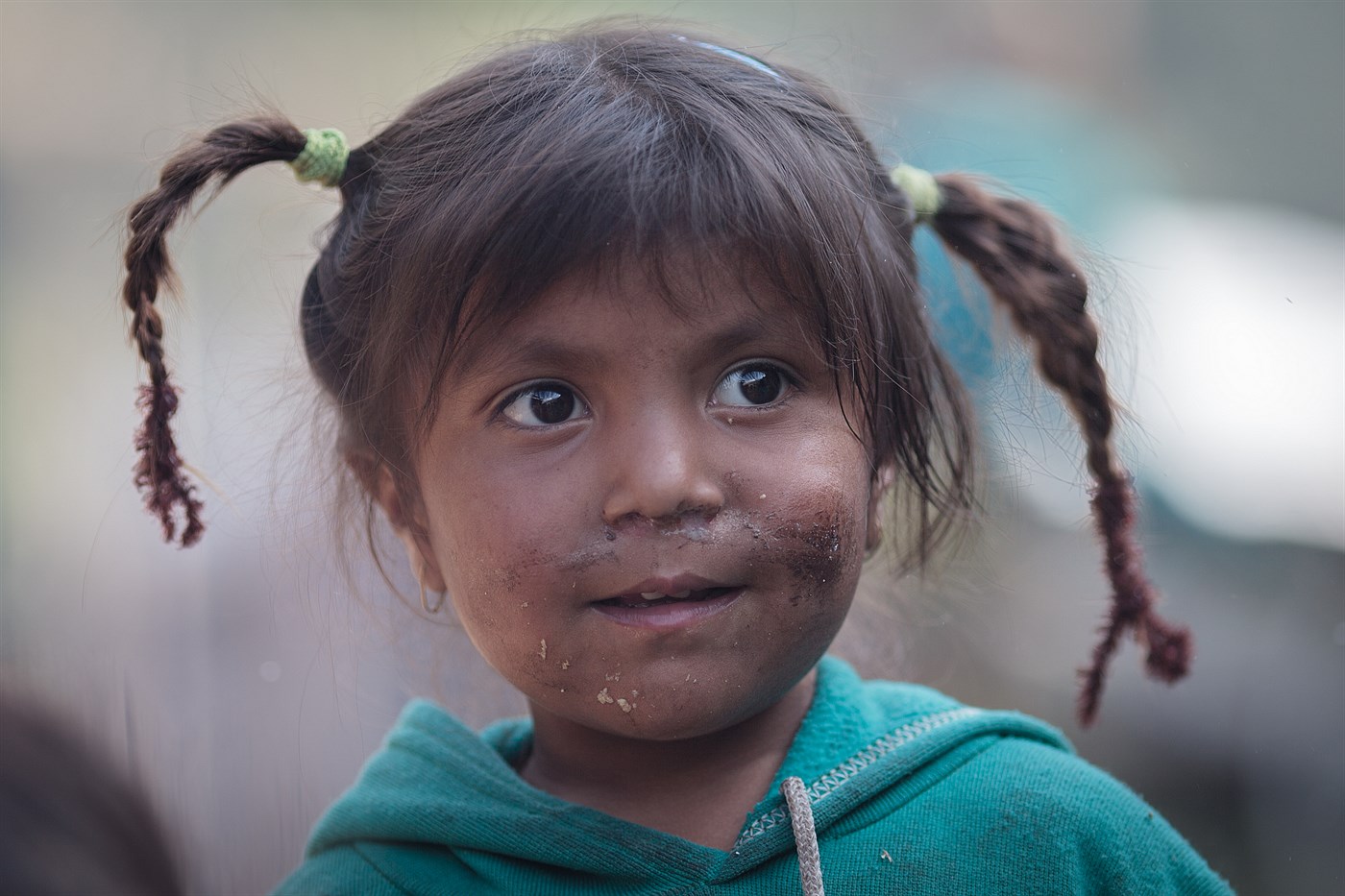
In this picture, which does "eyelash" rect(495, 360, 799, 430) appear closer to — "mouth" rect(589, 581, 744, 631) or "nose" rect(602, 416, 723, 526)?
"nose" rect(602, 416, 723, 526)

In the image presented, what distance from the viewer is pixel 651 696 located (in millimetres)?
1172

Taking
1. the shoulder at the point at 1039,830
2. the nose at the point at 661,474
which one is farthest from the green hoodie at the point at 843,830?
the nose at the point at 661,474

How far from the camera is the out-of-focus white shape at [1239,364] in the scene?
175 cm

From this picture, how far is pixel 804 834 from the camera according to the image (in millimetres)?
1250

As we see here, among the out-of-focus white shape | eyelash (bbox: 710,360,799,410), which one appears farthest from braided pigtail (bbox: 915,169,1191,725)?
eyelash (bbox: 710,360,799,410)

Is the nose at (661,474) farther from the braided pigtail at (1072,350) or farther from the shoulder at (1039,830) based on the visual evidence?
the braided pigtail at (1072,350)

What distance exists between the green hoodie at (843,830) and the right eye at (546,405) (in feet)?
1.35

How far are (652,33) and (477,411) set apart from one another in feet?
1.58

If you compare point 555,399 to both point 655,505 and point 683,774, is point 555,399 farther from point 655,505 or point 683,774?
point 683,774

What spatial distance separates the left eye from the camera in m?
1.21

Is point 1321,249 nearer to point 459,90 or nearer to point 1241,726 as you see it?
point 1241,726

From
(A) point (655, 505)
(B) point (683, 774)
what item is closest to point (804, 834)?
(B) point (683, 774)

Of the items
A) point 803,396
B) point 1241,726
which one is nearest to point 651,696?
point 803,396

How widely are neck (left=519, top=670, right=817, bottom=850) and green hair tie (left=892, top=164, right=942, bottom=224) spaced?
632 millimetres
